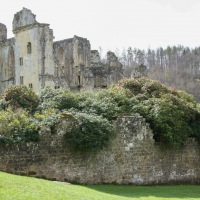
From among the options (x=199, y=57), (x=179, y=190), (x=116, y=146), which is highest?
(x=199, y=57)

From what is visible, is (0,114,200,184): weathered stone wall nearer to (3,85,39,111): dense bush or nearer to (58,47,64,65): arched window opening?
(3,85,39,111): dense bush

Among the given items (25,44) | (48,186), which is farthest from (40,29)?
(48,186)

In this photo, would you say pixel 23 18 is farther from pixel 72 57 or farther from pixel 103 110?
pixel 103 110

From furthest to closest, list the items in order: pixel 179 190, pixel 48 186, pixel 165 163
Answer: pixel 165 163, pixel 179 190, pixel 48 186

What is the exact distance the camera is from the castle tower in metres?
39.7

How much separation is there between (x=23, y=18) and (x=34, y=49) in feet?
10.7

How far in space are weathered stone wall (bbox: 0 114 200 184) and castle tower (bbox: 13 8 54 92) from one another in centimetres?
A: 2053

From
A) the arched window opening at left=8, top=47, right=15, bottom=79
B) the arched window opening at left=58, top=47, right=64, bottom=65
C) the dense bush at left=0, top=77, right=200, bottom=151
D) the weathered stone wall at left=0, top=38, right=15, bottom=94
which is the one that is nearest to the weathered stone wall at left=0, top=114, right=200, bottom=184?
the dense bush at left=0, top=77, right=200, bottom=151

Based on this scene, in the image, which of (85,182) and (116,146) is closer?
(85,182)

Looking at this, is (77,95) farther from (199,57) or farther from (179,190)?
(199,57)

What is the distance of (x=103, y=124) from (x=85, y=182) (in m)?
2.57

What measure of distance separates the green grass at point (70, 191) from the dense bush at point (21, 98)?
567cm

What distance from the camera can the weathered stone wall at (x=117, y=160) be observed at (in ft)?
54.8

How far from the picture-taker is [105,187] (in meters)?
17.7
